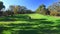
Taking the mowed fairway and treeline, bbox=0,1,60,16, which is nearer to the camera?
the mowed fairway

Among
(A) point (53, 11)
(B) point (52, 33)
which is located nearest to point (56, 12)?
(A) point (53, 11)

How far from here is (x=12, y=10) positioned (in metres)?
35.7

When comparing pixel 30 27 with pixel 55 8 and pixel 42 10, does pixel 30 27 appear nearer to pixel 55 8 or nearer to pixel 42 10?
pixel 55 8

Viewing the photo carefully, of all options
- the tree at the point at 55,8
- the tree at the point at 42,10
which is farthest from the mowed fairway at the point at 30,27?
the tree at the point at 42,10

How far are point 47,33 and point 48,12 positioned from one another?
2725cm

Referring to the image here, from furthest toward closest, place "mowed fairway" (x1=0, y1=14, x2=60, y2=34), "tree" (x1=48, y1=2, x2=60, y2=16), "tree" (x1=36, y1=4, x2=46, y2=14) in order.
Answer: "tree" (x1=36, y1=4, x2=46, y2=14)
"tree" (x1=48, y1=2, x2=60, y2=16)
"mowed fairway" (x1=0, y1=14, x2=60, y2=34)

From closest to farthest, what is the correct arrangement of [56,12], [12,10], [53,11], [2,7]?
[56,12]
[53,11]
[12,10]
[2,7]

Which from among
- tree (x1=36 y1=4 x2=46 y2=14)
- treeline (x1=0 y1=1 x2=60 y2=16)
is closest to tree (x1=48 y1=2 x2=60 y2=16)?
treeline (x1=0 y1=1 x2=60 y2=16)

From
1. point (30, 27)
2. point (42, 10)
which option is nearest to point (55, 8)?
point (42, 10)

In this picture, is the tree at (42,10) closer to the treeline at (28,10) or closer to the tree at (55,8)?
the treeline at (28,10)

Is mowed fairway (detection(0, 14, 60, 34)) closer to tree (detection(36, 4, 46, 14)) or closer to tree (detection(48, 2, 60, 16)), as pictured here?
tree (detection(48, 2, 60, 16))

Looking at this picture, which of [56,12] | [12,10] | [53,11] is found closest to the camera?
[56,12]

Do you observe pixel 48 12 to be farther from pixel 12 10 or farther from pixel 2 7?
pixel 2 7

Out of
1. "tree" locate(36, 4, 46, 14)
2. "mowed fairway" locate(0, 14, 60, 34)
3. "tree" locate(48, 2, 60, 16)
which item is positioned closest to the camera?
"mowed fairway" locate(0, 14, 60, 34)
